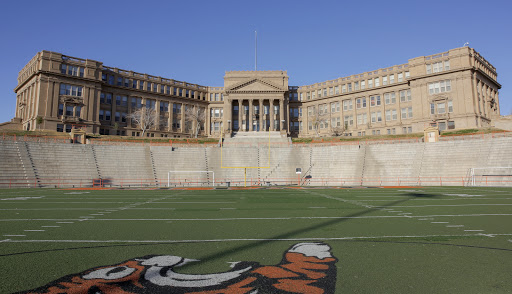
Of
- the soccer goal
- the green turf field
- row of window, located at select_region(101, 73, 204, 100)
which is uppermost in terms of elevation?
row of window, located at select_region(101, 73, 204, 100)

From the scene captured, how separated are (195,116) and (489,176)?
5811cm

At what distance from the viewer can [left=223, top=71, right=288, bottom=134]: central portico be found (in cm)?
6606

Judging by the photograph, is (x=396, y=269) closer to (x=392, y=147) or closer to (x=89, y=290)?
(x=89, y=290)

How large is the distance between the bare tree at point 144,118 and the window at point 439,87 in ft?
195

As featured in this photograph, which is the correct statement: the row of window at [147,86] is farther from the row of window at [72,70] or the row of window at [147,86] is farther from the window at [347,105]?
the window at [347,105]

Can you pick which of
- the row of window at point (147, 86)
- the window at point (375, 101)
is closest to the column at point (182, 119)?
the row of window at point (147, 86)

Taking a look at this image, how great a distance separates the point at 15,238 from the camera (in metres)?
7.14

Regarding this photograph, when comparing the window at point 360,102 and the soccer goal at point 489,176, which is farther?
the window at point 360,102

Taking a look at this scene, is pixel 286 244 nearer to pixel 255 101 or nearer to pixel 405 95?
pixel 255 101

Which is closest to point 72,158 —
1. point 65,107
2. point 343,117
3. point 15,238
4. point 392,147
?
point 65,107

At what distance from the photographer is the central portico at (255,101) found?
217ft

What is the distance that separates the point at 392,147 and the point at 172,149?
102ft

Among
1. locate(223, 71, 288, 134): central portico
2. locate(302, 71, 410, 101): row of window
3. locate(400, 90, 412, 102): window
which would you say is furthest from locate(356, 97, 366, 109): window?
locate(223, 71, 288, 134): central portico

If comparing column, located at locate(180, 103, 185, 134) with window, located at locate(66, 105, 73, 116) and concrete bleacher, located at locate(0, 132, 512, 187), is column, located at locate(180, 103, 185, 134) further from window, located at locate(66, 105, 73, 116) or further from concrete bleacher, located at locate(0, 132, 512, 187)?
concrete bleacher, located at locate(0, 132, 512, 187)
